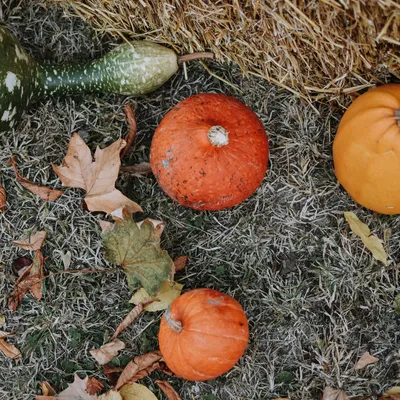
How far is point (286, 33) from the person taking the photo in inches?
90.5

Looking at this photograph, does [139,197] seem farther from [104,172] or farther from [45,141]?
[45,141]

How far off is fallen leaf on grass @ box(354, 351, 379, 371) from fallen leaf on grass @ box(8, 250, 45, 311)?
1.55 m

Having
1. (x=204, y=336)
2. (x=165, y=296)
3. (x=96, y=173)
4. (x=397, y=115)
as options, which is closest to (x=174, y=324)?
(x=204, y=336)

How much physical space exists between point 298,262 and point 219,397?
0.74 metres

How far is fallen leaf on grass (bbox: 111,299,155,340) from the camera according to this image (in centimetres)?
267

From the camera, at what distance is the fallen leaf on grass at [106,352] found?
8.84 ft

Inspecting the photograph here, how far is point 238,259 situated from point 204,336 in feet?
1.66

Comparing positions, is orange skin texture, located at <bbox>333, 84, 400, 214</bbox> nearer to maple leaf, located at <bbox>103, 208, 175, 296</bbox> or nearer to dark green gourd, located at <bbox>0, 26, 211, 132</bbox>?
dark green gourd, located at <bbox>0, 26, 211, 132</bbox>

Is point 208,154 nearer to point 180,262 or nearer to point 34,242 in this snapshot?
point 180,262

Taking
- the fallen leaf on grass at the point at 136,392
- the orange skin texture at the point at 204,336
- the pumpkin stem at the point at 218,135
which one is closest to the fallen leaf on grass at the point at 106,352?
the fallen leaf on grass at the point at 136,392

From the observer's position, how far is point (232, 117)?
2408mm

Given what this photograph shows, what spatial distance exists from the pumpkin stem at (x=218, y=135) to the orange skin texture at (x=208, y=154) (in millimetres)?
48

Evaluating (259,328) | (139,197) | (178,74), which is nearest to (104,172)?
(139,197)

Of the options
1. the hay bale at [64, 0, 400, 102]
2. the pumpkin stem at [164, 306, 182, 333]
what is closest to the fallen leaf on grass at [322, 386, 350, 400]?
the pumpkin stem at [164, 306, 182, 333]
